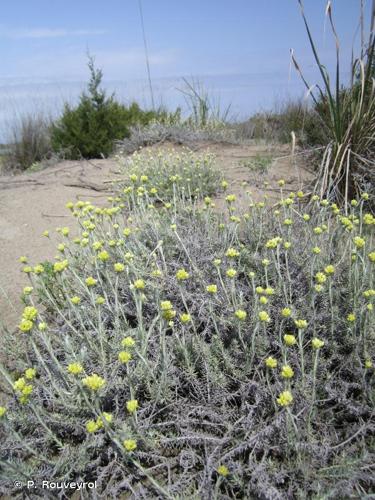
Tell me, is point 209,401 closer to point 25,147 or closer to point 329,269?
point 329,269

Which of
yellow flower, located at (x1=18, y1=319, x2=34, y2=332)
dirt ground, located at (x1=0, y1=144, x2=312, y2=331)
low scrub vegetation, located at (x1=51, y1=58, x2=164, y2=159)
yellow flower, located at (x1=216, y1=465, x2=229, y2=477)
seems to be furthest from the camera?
low scrub vegetation, located at (x1=51, y1=58, x2=164, y2=159)

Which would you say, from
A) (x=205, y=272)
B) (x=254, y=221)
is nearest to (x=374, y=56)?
(x=254, y=221)

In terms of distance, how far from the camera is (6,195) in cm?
511

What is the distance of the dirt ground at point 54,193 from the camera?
10.2 ft

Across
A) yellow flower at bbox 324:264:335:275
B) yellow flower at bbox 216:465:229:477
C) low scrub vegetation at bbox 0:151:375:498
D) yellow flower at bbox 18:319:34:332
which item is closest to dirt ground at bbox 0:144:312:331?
low scrub vegetation at bbox 0:151:375:498

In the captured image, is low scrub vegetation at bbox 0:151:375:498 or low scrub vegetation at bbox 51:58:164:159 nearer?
low scrub vegetation at bbox 0:151:375:498

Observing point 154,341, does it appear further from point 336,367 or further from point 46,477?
point 336,367

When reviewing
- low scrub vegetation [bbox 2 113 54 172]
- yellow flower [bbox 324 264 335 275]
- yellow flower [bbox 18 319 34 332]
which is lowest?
yellow flower [bbox 18 319 34 332]

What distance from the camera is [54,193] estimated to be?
4902mm

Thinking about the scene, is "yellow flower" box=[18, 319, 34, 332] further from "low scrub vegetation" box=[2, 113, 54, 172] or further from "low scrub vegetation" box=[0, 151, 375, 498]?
"low scrub vegetation" box=[2, 113, 54, 172]

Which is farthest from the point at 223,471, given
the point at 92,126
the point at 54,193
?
the point at 92,126

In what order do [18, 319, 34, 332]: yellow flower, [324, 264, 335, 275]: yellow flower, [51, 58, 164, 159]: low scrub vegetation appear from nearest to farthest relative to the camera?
[18, 319, 34, 332]: yellow flower, [324, 264, 335, 275]: yellow flower, [51, 58, 164, 159]: low scrub vegetation

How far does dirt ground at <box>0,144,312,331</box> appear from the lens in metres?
3.11

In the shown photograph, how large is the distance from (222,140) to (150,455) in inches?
244
